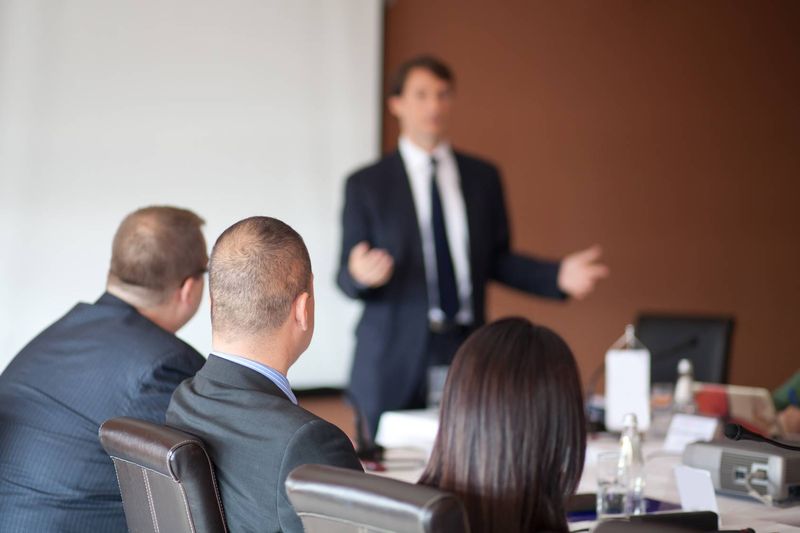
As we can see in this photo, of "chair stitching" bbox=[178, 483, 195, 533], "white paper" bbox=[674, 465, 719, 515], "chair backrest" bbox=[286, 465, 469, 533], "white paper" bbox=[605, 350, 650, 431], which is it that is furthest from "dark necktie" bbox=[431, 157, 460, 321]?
"chair backrest" bbox=[286, 465, 469, 533]

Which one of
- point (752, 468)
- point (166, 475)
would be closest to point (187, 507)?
point (166, 475)

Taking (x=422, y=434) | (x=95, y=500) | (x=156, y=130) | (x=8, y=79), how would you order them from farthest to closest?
(x=156, y=130)
(x=8, y=79)
(x=422, y=434)
(x=95, y=500)

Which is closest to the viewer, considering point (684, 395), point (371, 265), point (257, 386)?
point (257, 386)

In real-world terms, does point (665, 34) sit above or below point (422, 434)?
above

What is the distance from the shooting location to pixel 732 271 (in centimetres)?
596

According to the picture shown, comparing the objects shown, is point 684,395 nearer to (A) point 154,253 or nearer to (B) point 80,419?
(A) point 154,253

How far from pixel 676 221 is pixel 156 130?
9.52 ft

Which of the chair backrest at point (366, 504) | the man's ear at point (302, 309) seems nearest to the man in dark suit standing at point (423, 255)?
the man's ear at point (302, 309)

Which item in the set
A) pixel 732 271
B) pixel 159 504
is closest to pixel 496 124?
pixel 732 271

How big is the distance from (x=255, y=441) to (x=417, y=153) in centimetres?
276

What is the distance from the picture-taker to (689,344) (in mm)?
4387

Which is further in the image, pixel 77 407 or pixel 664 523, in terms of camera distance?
pixel 77 407

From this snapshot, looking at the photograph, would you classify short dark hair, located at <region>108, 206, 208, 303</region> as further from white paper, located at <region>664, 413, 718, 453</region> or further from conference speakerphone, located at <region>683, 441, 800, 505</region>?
white paper, located at <region>664, 413, 718, 453</region>

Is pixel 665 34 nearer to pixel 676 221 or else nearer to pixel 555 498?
pixel 676 221
